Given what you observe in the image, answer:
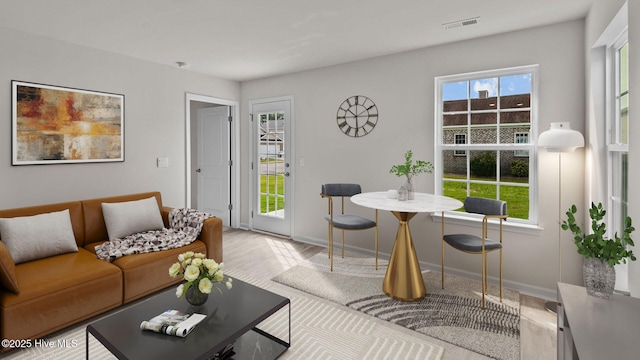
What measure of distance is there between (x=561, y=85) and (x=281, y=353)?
10.6ft

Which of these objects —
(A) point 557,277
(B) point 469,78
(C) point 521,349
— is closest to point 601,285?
(C) point 521,349

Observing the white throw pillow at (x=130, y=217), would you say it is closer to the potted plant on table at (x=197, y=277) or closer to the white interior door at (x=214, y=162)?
the potted plant on table at (x=197, y=277)

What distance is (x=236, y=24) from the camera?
2.94 m

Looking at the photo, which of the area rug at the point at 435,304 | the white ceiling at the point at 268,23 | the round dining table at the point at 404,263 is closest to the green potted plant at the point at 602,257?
the area rug at the point at 435,304

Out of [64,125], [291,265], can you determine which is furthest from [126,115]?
[291,265]

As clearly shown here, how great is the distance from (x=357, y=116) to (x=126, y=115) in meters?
2.81

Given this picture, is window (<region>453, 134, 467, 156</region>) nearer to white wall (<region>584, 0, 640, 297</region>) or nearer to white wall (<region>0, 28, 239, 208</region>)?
white wall (<region>584, 0, 640, 297</region>)

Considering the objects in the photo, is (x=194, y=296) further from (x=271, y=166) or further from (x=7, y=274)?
(x=271, y=166)

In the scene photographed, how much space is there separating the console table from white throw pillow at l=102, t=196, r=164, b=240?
3.55 m

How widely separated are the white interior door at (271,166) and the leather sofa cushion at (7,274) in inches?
125

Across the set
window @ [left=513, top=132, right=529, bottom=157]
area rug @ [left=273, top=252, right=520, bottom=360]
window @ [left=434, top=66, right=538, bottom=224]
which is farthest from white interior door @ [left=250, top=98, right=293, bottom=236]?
window @ [left=513, top=132, right=529, bottom=157]

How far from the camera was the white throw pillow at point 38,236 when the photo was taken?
2.58 metres

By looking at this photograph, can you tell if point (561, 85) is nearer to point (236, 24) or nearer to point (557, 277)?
point (557, 277)

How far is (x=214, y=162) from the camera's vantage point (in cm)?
554
